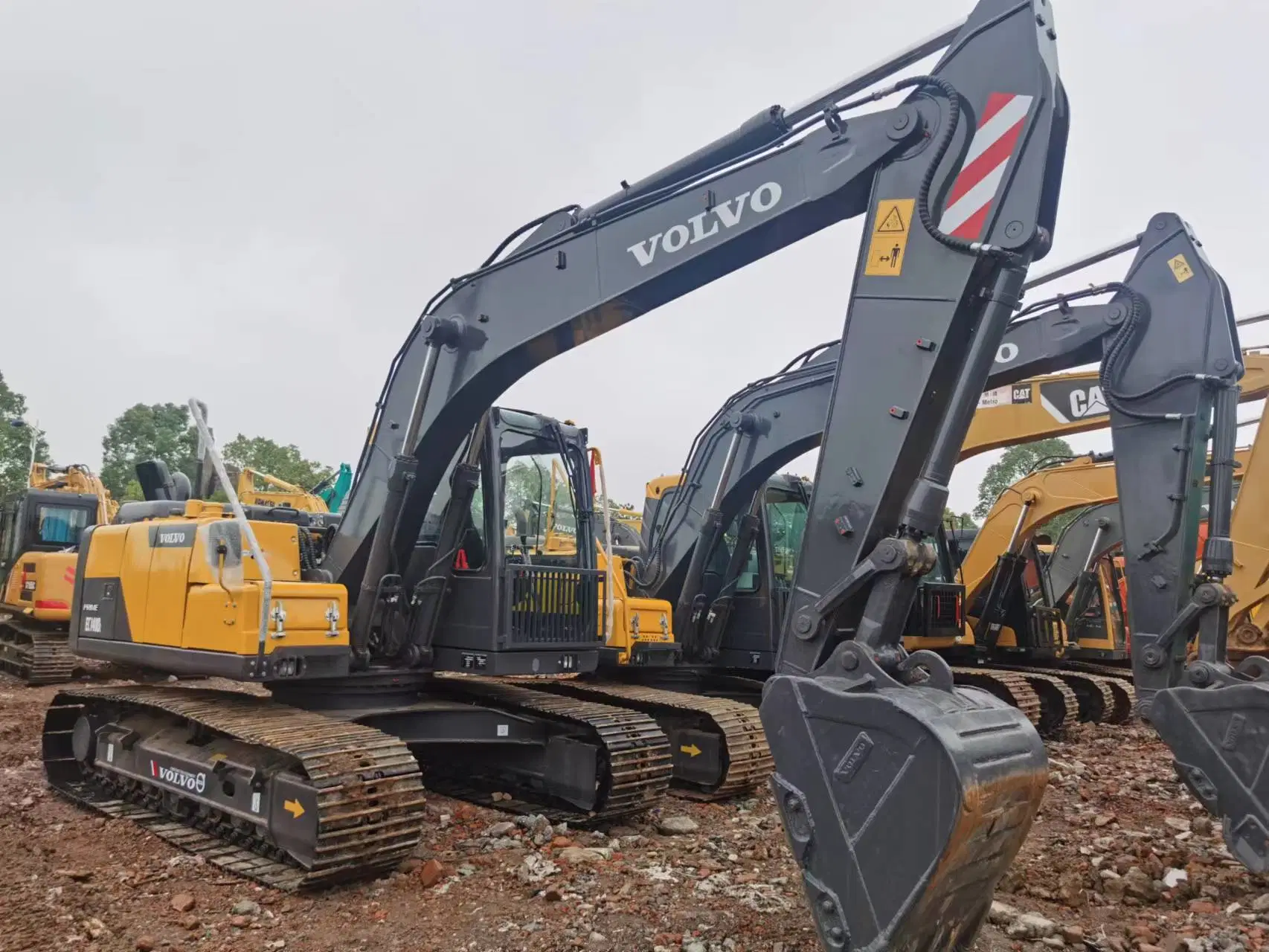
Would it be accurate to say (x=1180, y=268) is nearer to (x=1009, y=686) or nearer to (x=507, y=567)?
(x=507, y=567)

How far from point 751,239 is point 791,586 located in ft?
8.01

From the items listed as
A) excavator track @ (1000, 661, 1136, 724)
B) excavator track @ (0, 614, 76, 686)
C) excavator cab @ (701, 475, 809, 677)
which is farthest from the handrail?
excavator track @ (1000, 661, 1136, 724)

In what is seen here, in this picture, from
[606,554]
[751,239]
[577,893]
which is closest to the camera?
[751,239]

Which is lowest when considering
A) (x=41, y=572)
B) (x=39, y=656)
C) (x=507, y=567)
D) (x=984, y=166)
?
(x=39, y=656)

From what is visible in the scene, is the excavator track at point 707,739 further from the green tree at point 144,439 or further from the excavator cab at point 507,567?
the green tree at point 144,439

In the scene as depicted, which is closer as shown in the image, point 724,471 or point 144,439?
point 724,471

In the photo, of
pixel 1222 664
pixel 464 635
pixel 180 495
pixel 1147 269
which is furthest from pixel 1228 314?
pixel 180 495

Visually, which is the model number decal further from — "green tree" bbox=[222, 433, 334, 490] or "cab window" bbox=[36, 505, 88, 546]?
"green tree" bbox=[222, 433, 334, 490]

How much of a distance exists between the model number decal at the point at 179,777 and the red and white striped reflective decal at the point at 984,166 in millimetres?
4843

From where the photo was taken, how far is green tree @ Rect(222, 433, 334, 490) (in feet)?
178

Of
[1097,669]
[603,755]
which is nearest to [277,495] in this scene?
[603,755]

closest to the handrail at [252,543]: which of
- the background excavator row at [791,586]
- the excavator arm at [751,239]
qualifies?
the background excavator row at [791,586]

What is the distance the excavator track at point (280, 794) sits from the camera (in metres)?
4.99

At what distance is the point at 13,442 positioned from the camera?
48.2m
